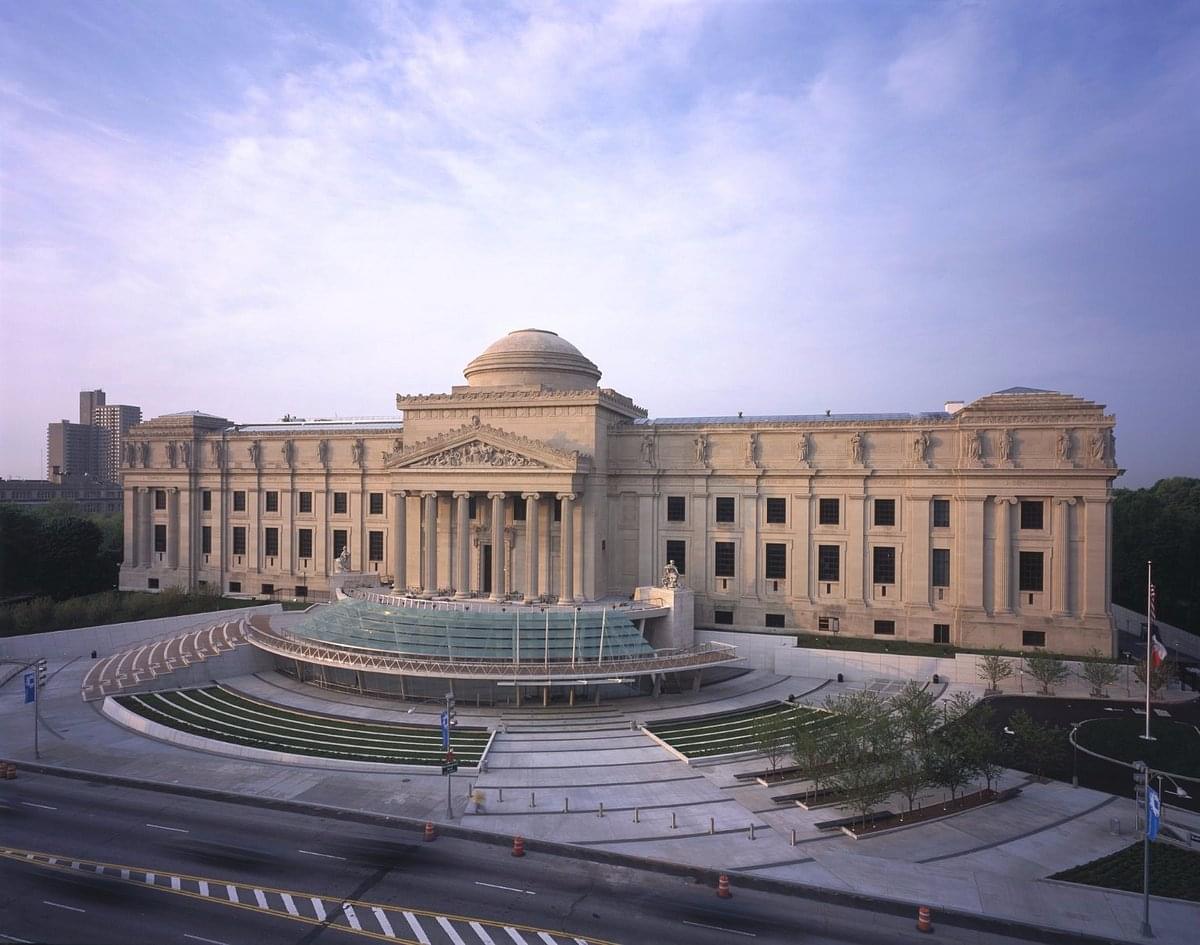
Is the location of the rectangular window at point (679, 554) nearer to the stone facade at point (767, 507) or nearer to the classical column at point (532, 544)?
the stone facade at point (767, 507)

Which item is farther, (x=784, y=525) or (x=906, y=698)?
(x=784, y=525)

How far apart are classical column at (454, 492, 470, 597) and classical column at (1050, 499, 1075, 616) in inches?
1856

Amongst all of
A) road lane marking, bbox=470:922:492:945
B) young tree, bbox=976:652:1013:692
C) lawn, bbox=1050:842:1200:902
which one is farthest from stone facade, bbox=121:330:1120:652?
road lane marking, bbox=470:922:492:945

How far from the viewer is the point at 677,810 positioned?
3253 centimetres

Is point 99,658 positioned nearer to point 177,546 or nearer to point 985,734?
point 177,546

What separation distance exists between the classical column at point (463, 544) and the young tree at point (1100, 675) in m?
47.0

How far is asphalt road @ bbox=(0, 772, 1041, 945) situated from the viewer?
22641mm

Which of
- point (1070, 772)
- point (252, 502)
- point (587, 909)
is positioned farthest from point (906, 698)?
point (252, 502)

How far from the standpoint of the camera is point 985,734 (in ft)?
106

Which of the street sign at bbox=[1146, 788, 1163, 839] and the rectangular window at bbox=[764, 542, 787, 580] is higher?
the rectangular window at bbox=[764, 542, 787, 580]

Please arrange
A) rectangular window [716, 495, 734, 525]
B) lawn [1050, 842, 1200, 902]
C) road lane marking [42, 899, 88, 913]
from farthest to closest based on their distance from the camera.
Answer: rectangular window [716, 495, 734, 525] < lawn [1050, 842, 1200, 902] < road lane marking [42, 899, 88, 913]

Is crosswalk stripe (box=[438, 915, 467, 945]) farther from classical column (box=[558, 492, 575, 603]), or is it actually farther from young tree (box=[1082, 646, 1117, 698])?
young tree (box=[1082, 646, 1117, 698])

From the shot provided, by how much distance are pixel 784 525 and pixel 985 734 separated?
32.9 meters

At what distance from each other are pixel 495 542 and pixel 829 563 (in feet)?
94.2
